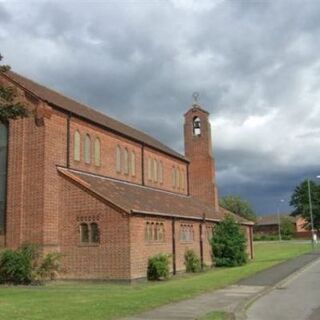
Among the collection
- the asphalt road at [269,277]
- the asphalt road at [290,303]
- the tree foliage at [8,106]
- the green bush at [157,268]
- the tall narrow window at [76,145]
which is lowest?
the asphalt road at [290,303]

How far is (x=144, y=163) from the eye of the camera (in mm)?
41000

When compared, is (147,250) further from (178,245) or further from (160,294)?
(160,294)

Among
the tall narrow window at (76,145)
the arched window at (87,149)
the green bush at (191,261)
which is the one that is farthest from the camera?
the green bush at (191,261)

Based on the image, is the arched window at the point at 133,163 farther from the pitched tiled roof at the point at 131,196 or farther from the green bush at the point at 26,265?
the green bush at the point at 26,265

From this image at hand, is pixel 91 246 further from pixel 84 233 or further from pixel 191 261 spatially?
pixel 191 261

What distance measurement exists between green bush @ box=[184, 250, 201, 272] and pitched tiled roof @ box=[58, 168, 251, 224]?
91.0 inches

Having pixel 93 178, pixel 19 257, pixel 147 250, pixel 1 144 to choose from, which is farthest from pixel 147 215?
pixel 1 144

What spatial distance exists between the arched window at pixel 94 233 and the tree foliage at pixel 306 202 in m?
108

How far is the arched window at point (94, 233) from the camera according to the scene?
27692 millimetres

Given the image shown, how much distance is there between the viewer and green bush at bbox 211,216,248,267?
127ft

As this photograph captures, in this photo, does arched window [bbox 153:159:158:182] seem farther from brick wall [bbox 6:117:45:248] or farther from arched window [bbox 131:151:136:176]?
brick wall [bbox 6:117:45:248]

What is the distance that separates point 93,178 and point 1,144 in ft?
17.5

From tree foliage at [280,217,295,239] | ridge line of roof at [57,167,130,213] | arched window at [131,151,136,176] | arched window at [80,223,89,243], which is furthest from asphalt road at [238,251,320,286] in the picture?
tree foliage at [280,217,295,239]

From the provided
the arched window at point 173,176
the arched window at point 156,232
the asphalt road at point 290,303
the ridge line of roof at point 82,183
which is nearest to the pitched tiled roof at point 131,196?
the ridge line of roof at point 82,183
